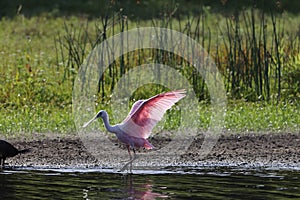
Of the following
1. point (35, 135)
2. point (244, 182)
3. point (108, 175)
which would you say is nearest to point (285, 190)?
point (244, 182)

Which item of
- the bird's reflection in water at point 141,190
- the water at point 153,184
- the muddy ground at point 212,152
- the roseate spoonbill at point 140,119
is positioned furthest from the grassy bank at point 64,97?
the bird's reflection in water at point 141,190

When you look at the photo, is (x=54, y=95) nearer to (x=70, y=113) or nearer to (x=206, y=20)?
(x=70, y=113)

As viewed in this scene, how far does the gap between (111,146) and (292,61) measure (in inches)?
193

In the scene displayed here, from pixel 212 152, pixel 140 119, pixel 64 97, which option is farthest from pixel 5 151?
pixel 64 97

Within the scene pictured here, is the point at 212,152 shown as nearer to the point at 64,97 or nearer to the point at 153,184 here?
the point at 153,184

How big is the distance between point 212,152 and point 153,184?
2.26m

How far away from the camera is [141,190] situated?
24.1 feet

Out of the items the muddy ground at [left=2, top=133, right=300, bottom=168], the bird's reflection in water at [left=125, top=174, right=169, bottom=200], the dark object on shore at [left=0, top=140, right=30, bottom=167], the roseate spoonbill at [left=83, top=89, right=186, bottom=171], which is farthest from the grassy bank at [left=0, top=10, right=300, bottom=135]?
the bird's reflection in water at [left=125, top=174, right=169, bottom=200]

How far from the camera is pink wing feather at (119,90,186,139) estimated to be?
8391mm

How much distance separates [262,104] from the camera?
12.7 meters

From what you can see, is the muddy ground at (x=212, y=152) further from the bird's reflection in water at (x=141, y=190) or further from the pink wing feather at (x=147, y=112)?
the bird's reflection in water at (x=141, y=190)

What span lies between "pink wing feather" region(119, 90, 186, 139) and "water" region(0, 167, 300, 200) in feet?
1.62

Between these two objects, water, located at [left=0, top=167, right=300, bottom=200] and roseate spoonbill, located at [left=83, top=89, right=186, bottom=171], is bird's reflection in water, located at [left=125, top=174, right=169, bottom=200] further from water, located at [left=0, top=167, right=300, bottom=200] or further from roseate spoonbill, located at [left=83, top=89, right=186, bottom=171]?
roseate spoonbill, located at [left=83, top=89, right=186, bottom=171]

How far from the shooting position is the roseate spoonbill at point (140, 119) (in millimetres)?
8438
